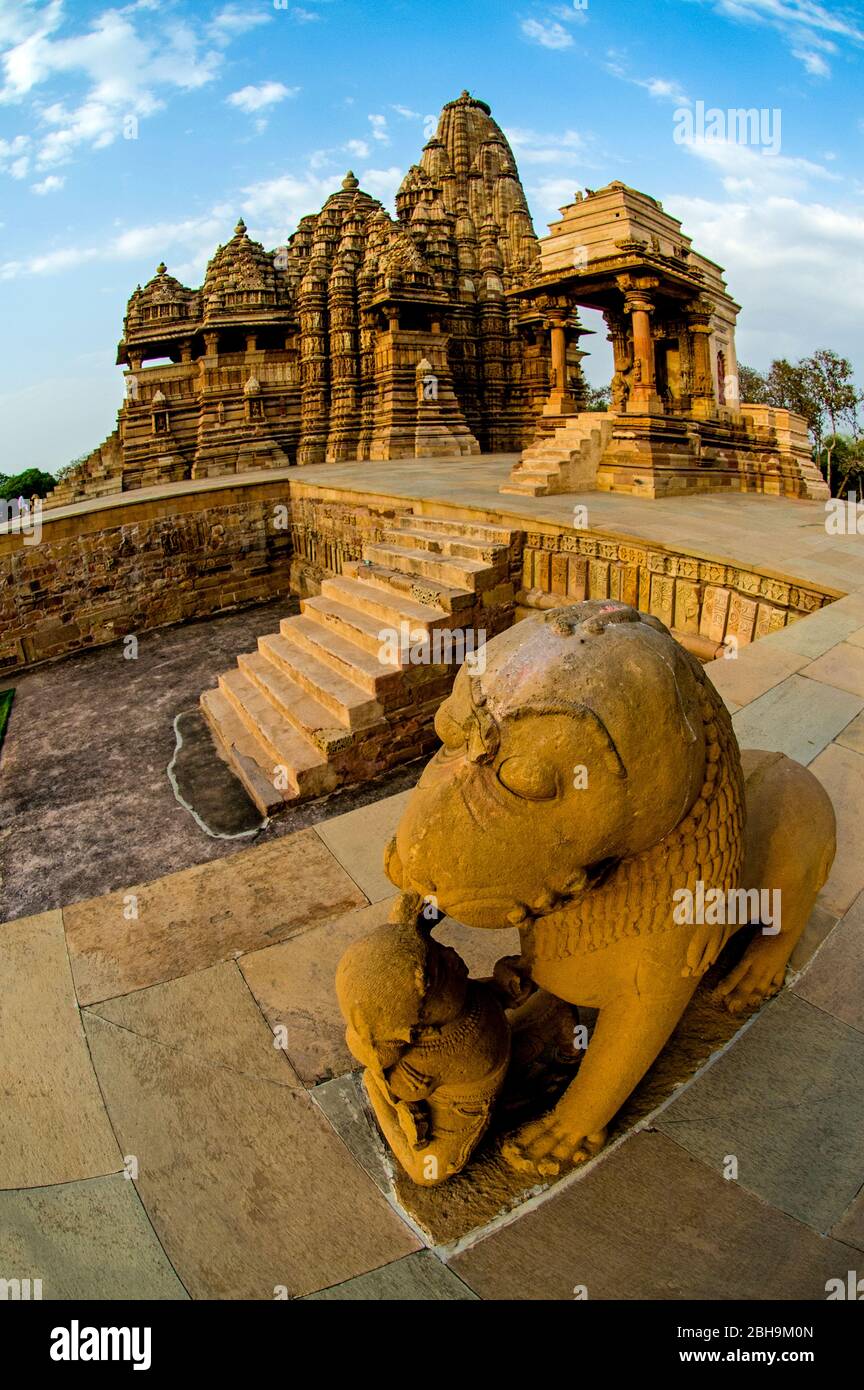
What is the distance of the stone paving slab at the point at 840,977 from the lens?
189cm

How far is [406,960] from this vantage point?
4.69ft

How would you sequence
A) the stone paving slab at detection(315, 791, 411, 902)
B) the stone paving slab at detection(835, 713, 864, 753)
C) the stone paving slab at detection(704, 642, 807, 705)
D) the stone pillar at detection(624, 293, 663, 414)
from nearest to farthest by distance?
the stone paving slab at detection(315, 791, 411, 902)
the stone paving slab at detection(835, 713, 864, 753)
the stone paving slab at detection(704, 642, 807, 705)
the stone pillar at detection(624, 293, 663, 414)

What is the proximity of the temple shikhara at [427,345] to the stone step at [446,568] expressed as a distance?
392 cm

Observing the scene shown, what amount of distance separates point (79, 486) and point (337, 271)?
8109 mm

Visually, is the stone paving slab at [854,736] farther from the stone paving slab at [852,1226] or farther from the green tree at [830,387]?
the green tree at [830,387]

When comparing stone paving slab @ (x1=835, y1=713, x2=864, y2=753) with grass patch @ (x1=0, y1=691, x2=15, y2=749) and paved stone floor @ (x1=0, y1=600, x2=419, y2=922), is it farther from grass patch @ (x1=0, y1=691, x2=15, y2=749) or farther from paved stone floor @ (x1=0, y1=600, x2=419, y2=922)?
grass patch @ (x1=0, y1=691, x2=15, y2=749)

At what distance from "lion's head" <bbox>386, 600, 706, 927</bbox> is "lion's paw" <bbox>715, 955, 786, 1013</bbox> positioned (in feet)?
2.52

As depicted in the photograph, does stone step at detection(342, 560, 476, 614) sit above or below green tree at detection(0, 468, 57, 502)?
below

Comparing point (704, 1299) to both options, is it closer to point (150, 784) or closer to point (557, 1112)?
point (557, 1112)

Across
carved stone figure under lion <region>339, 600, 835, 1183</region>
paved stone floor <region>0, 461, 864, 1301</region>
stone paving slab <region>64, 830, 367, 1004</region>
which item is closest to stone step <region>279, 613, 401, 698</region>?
stone paving slab <region>64, 830, 367, 1004</region>

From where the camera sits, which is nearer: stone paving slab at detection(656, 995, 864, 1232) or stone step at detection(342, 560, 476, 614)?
stone paving slab at detection(656, 995, 864, 1232)

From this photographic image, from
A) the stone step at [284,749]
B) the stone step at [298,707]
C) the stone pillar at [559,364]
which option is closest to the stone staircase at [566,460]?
the stone pillar at [559,364]

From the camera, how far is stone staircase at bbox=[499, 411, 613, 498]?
975 cm

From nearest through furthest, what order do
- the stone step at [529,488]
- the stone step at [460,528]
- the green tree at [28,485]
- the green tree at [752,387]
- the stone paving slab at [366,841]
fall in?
1. the stone paving slab at [366,841]
2. the stone step at [460,528]
3. the stone step at [529,488]
4. the green tree at [752,387]
5. the green tree at [28,485]
